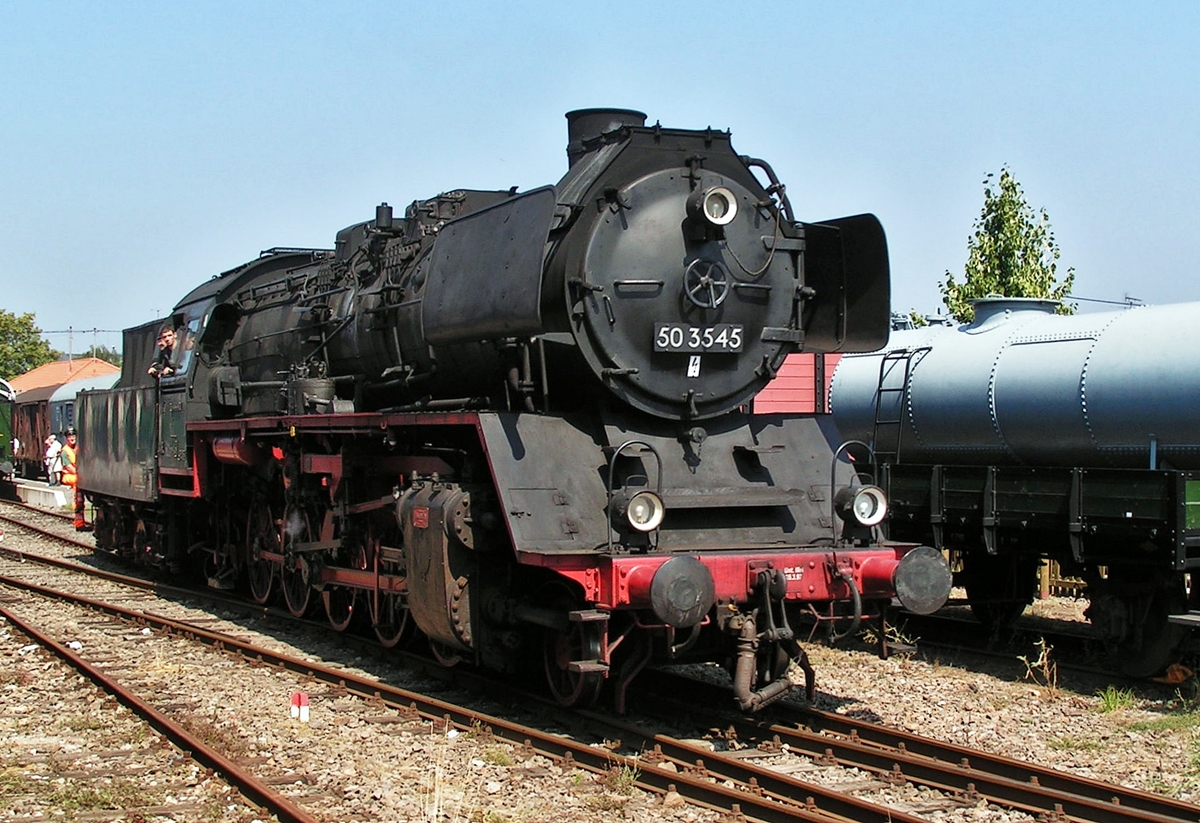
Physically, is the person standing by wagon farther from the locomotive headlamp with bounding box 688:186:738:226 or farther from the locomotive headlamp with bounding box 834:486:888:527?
the locomotive headlamp with bounding box 834:486:888:527

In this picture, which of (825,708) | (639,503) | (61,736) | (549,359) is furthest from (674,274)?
(61,736)

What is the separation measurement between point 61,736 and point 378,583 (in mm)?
2511

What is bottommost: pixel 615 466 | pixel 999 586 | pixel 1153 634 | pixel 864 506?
pixel 1153 634

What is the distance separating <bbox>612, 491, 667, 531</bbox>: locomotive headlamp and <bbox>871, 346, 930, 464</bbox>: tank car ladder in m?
4.90

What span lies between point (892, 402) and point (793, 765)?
5551mm

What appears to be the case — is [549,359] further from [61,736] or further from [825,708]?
[61,736]

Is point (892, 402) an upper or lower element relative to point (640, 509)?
upper

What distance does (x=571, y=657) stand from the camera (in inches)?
308

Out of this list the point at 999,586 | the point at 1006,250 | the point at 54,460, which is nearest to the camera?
the point at 999,586

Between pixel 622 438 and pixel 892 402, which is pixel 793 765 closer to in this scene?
pixel 622 438

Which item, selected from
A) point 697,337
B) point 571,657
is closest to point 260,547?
point 571,657

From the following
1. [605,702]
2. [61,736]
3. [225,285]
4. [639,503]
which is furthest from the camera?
[225,285]

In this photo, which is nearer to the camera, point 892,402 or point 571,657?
point 571,657

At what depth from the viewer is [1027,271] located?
2316cm
